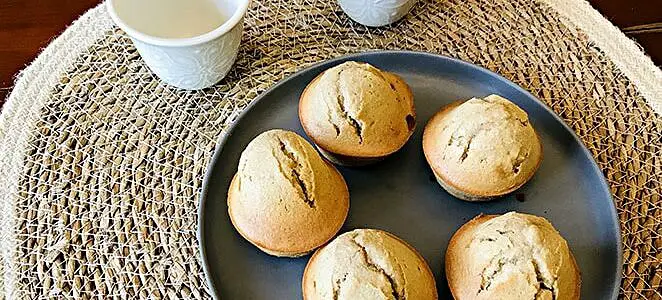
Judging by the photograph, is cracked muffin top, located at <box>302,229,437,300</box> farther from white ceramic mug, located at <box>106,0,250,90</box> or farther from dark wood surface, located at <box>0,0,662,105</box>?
dark wood surface, located at <box>0,0,662,105</box>

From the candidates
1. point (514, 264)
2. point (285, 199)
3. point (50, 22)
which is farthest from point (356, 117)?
point (50, 22)

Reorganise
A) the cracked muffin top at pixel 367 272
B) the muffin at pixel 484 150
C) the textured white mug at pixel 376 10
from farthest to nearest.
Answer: the textured white mug at pixel 376 10 → the muffin at pixel 484 150 → the cracked muffin top at pixel 367 272

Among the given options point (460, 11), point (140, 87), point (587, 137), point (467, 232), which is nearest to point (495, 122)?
point (467, 232)

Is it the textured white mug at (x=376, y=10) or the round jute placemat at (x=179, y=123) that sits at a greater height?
the textured white mug at (x=376, y=10)

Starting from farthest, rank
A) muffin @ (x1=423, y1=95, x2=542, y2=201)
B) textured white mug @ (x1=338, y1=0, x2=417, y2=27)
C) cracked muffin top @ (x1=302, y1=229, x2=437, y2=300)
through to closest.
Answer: textured white mug @ (x1=338, y1=0, x2=417, y2=27), muffin @ (x1=423, y1=95, x2=542, y2=201), cracked muffin top @ (x1=302, y1=229, x2=437, y2=300)

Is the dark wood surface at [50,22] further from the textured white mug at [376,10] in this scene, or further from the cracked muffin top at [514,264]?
the cracked muffin top at [514,264]

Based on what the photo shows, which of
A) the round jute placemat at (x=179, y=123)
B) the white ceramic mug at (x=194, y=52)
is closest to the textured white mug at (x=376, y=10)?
the round jute placemat at (x=179, y=123)

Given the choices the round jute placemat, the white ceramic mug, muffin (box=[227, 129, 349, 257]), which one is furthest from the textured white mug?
muffin (box=[227, 129, 349, 257])
